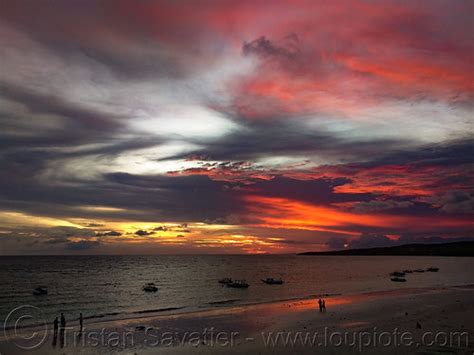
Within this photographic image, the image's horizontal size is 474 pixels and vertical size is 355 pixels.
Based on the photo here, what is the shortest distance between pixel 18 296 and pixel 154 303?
32.9 metres

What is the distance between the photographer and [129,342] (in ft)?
118

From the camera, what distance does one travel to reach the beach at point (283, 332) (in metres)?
31.7

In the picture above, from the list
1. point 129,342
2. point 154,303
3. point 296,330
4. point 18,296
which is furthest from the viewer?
point 18,296

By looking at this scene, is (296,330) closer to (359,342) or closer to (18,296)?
(359,342)

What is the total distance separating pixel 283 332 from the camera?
38062mm

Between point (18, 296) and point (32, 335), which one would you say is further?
point (18, 296)

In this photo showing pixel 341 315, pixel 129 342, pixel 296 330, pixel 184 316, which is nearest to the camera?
pixel 129 342

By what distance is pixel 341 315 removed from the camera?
160 feet

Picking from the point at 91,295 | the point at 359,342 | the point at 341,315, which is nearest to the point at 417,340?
the point at 359,342

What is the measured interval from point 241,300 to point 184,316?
867 inches

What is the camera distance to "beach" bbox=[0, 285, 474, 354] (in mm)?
31703

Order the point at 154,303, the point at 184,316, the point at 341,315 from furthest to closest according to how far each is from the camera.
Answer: the point at 154,303
the point at 184,316
the point at 341,315

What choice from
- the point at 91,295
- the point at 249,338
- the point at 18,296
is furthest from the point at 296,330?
the point at 18,296

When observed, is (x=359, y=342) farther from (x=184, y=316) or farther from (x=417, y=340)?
(x=184, y=316)
